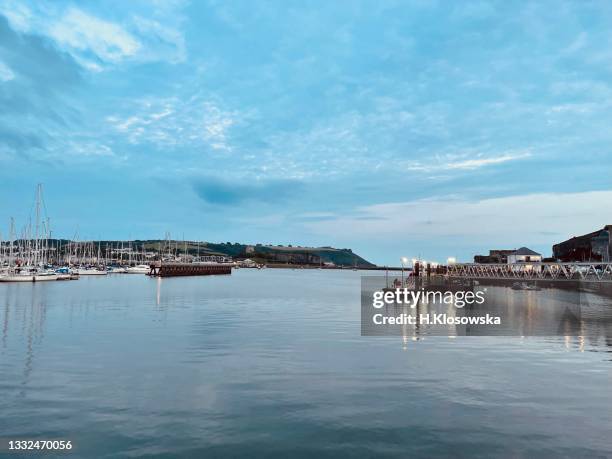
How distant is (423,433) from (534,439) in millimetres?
3881

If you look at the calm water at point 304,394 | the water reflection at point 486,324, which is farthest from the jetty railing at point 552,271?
the calm water at point 304,394

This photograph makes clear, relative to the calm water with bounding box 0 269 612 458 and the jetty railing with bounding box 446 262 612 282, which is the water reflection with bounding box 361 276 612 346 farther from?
the jetty railing with bounding box 446 262 612 282

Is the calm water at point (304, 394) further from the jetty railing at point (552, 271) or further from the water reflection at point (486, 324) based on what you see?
the jetty railing at point (552, 271)

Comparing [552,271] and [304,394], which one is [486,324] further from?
[552,271]

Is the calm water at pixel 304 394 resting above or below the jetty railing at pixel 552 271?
below

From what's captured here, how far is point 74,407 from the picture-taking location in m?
19.7

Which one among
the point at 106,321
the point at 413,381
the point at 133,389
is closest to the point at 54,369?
the point at 133,389

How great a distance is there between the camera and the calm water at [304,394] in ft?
53.0

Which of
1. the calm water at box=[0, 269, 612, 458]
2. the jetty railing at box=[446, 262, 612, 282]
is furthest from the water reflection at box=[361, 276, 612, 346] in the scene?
the jetty railing at box=[446, 262, 612, 282]

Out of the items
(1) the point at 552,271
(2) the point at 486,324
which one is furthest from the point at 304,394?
(1) the point at 552,271

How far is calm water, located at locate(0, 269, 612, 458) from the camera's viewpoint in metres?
16.2

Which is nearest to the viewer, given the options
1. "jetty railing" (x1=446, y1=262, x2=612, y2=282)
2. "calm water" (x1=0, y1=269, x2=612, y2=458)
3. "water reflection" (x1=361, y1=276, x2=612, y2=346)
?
"calm water" (x1=0, y1=269, x2=612, y2=458)

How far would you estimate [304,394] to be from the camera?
881 inches

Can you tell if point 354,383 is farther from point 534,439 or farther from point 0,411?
point 0,411
